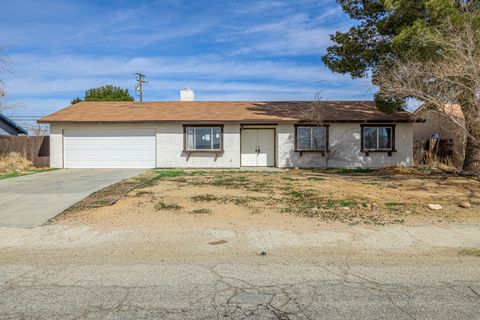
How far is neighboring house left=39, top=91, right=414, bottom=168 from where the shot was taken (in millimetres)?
19703

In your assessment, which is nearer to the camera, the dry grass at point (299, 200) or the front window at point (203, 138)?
the dry grass at point (299, 200)

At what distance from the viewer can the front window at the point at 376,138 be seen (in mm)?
20005

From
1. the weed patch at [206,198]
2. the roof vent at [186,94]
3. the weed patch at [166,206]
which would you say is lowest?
the weed patch at [166,206]

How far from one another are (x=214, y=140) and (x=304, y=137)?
486 cm

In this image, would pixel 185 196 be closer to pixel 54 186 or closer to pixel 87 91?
pixel 54 186

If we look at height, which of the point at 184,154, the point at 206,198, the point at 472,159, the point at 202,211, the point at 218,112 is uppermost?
the point at 218,112

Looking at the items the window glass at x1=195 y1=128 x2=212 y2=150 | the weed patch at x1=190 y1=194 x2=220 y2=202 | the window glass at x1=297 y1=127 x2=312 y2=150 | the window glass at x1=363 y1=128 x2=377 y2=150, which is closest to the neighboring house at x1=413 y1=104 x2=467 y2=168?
the window glass at x1=363 y1=128 x2=377 y2=150

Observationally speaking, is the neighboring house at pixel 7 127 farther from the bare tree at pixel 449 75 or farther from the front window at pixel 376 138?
the bare tree at pixel 449 75

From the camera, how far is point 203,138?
19.8 m

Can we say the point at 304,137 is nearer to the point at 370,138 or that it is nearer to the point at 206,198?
the point at 370,138

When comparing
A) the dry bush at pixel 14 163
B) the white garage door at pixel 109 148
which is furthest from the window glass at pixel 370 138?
the dry bush at pixel 14 163

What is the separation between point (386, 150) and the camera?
19.9 meters

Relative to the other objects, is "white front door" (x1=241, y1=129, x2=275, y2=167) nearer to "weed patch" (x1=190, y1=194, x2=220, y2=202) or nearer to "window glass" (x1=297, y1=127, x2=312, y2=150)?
"window glass" (x1=297, y1=127, x2=312, y2=150)

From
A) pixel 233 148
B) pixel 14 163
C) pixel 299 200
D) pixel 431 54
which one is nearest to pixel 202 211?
pixel 299 200
